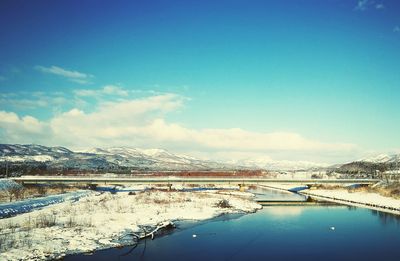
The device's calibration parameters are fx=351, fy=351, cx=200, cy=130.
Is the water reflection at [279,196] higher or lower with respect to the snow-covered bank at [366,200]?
lower

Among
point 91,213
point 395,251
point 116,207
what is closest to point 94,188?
point 116,207

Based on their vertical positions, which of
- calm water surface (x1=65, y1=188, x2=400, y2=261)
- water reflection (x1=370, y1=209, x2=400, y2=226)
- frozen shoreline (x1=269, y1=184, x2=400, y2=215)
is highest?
frozen shoreline (x1=269, y1=184, x2=400, y2=215)

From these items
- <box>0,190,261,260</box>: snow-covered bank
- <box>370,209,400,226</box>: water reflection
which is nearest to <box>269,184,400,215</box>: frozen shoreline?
<box>370,209,400,226</box>: water reflection

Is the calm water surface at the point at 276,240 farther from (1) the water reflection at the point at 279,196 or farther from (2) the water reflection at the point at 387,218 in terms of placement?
(1) the water reflection at the point at 279,196

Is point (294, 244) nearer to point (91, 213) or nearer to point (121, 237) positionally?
point (121, 237)

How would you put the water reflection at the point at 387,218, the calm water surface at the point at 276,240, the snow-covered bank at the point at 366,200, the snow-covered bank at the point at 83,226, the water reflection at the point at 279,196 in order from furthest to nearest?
the water reflection at the point at 279,196, the snow-covered bank at the point at 366,200, the water reflection at the point at 387,218, the calm water surface at the point at 276,240, the snow-covered bank at the point at 83,226

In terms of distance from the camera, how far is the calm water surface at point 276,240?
29.7 metres

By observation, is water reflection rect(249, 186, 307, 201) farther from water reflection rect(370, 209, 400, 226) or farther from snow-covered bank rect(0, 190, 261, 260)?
water reflection rect(370, 209, 400, 226)

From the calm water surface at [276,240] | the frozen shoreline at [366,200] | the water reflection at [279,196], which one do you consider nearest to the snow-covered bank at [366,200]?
the frozen shoreline at [366,200]

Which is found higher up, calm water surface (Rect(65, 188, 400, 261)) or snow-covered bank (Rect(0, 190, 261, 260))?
snow-covered bank (Rect(0, 190, 261, 260))

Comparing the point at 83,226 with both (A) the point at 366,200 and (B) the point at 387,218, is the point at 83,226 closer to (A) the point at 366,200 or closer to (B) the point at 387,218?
(B) the point at 387,218

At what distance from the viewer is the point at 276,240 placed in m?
35.9

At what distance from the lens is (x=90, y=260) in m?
26.6

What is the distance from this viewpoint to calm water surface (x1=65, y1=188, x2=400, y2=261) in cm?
2972
